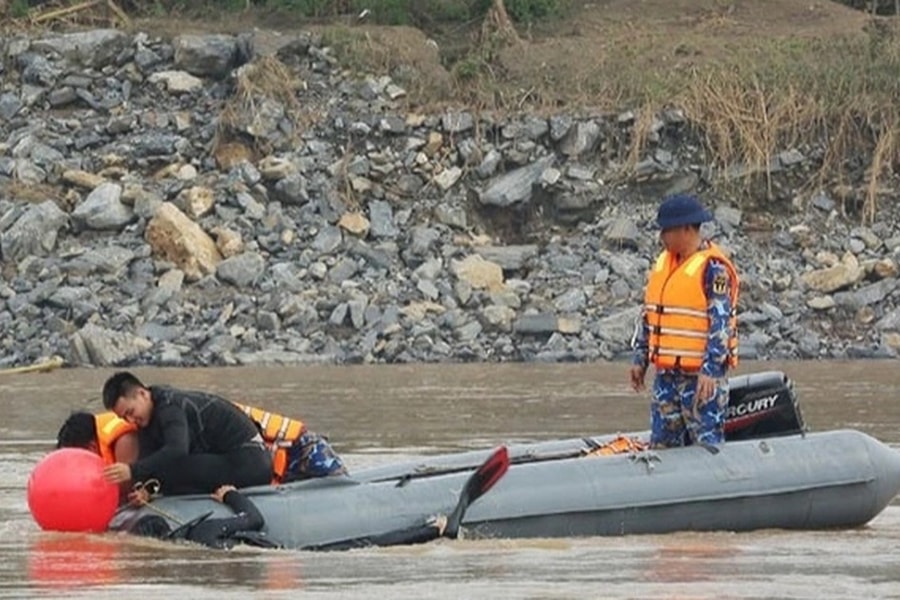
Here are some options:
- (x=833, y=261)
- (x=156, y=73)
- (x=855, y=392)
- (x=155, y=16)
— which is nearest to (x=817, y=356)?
(x=833, y=261)

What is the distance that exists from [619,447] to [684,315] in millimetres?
786

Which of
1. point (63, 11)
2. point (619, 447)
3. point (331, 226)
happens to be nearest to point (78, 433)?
point (619, 447)

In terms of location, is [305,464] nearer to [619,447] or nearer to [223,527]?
[223,527]

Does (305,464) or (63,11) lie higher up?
(63,11)

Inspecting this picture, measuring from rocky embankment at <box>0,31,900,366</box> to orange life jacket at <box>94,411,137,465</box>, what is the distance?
37.4 ft

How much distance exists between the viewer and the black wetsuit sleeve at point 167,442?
11125 millimetres

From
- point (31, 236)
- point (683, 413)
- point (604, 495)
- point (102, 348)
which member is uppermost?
point (683, 413)

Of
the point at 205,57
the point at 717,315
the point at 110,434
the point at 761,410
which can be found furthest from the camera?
the point at 205,57

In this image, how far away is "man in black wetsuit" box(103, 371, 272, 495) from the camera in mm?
11117

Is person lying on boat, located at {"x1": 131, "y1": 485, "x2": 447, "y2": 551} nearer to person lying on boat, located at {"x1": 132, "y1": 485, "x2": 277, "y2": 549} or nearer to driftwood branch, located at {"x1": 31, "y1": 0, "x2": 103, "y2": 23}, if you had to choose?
person lying on boat, located at {"x1": 132, "y1": 485, "x2": 277, "y2": 549}

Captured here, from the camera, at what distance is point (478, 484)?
36.6ft

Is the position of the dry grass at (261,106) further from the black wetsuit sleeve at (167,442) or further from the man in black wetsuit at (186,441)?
the black wetsuit sleeve at (167,442)

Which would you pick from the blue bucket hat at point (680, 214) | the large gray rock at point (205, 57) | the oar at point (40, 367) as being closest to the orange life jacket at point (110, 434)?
the blue bucket hat at point (680, 214)

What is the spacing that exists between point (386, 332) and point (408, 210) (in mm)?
3281
